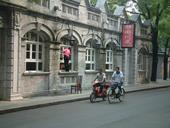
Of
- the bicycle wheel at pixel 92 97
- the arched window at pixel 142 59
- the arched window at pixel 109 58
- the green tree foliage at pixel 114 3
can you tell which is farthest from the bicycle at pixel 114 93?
the green tree foliage at pixel 114 3

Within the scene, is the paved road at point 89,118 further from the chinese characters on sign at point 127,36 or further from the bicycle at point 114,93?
the chinese characters on sign at point 127,36

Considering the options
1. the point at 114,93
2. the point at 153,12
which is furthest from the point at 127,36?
the point at 114,93

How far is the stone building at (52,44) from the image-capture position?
18484mm

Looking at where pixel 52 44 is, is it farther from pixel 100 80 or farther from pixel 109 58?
pixel 109 58

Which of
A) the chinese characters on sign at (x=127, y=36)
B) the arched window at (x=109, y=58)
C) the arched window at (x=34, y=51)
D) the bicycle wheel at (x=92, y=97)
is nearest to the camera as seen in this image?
the bicycle wheel at (x=92, y=97)

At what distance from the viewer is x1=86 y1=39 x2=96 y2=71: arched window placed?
89.0 feet

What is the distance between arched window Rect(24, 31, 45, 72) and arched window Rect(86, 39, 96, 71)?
573 centimetres

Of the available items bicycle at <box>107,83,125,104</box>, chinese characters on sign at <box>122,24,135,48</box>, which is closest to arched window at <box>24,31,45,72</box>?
bicycle at <box>107,83,125,104</box>

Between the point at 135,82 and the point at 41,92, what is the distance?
48.5ft

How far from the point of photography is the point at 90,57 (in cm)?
2753

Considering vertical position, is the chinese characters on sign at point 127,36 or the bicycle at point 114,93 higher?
the chinese characters on sign at point 127,36

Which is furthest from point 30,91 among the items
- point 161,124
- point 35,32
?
point 161,124

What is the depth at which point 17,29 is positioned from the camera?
18.8 m

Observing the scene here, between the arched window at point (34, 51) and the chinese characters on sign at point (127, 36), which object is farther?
the chinese characters on sign at point (127, 36)
